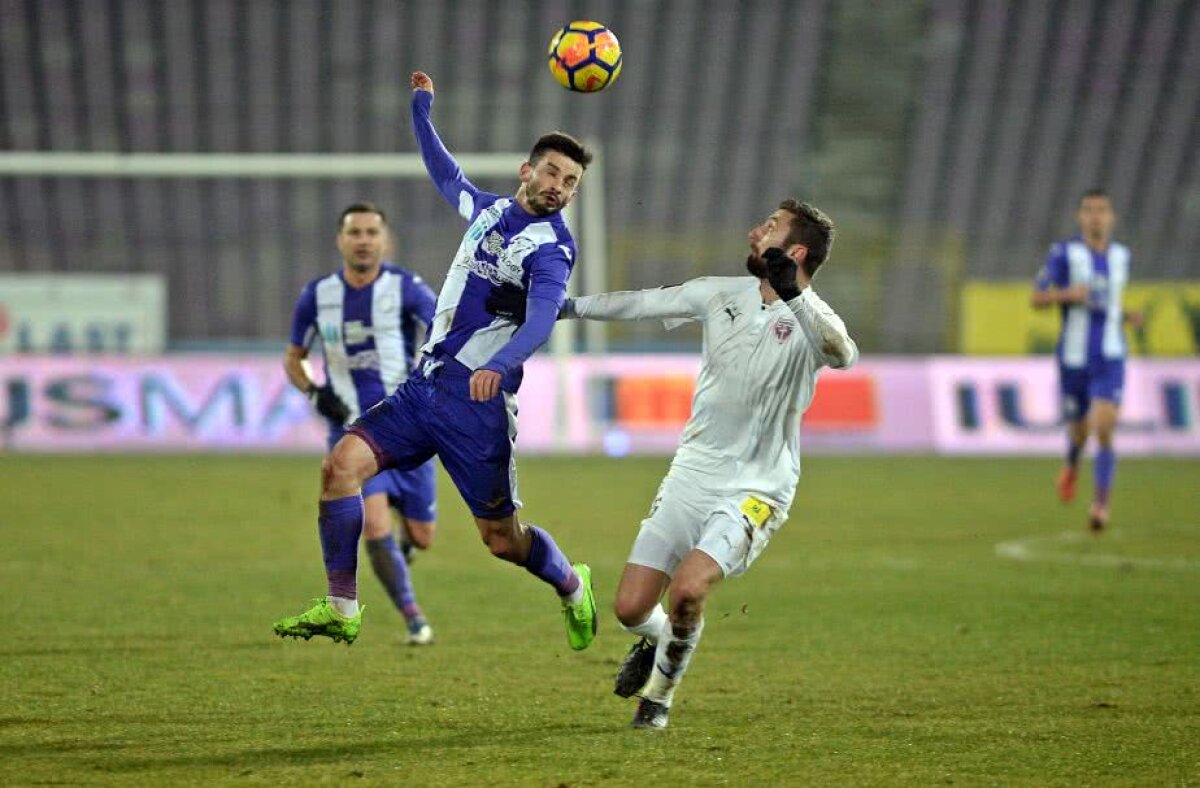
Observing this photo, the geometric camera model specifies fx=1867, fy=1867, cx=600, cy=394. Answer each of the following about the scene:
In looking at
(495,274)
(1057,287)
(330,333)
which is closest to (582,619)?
(495,274)

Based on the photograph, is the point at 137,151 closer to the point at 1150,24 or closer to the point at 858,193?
the point at 858,193

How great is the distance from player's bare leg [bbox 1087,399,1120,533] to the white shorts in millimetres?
8037

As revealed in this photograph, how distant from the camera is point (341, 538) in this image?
6781 millimetres

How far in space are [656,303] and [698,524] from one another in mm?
768

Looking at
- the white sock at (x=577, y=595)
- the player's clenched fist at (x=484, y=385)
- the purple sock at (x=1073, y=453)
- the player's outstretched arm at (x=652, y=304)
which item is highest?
the player's outstretched arm at (x=652, y=304)

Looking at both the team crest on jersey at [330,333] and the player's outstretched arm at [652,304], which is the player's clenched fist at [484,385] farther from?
the team crest on jersey at [330,333]

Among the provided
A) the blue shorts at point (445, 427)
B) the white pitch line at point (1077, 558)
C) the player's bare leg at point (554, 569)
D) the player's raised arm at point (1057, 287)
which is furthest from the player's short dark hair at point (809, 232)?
the player's raised arm at point (1057, 287)

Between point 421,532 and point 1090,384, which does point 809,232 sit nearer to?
point 421,532

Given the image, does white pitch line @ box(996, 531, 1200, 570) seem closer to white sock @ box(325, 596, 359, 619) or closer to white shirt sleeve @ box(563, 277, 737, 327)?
white shirt sleeve @ box(563, 277, 737, 327)

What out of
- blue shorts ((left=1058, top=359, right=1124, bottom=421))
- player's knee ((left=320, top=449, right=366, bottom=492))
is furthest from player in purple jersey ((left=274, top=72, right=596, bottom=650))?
blue shorts ((left=1058, top=359, right=1124, bottom=421))

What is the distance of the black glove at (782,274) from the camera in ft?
19.5

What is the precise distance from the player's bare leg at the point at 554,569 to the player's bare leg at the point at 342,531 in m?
0.53

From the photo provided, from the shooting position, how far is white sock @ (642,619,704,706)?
6230mm

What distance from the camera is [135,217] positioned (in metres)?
27.6
